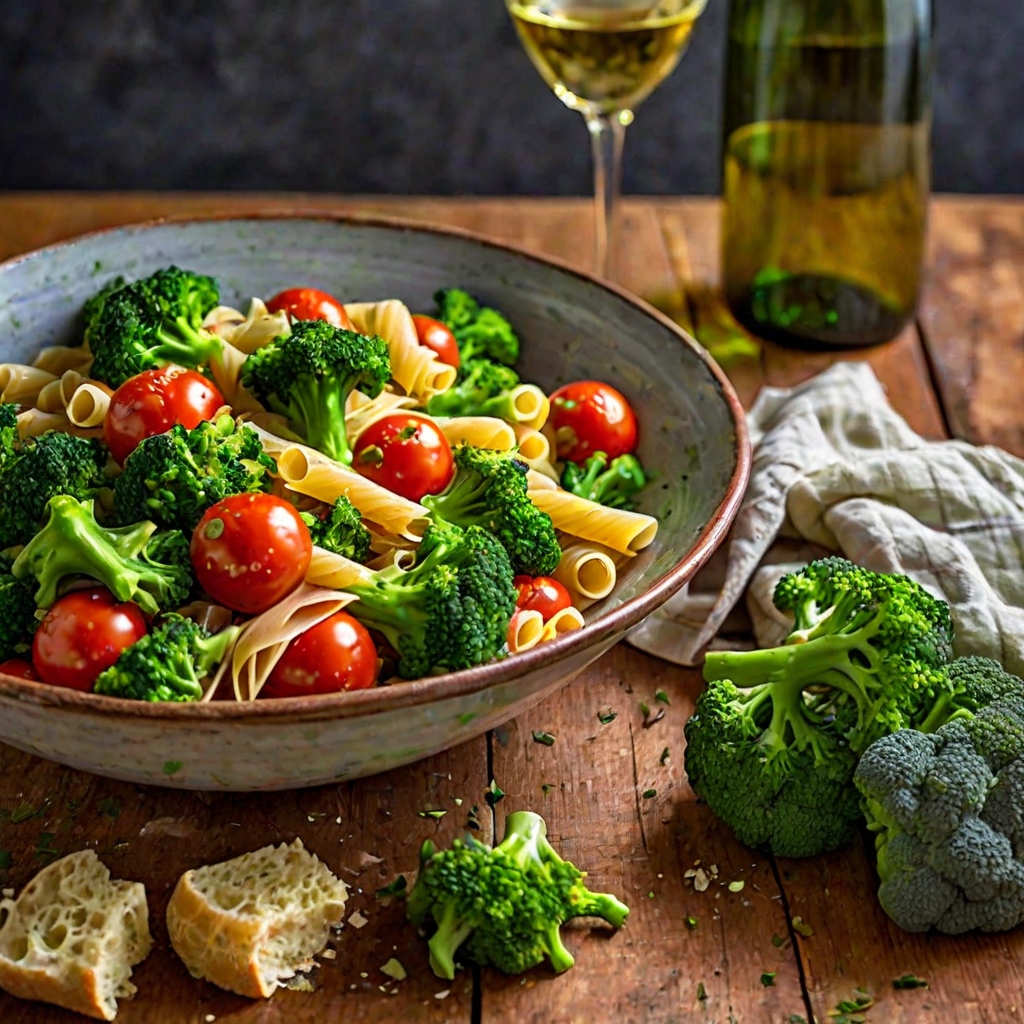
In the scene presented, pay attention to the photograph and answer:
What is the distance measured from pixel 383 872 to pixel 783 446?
1.18 m

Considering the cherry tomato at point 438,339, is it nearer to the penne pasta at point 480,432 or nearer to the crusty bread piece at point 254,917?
the penne pasta at point 480,432

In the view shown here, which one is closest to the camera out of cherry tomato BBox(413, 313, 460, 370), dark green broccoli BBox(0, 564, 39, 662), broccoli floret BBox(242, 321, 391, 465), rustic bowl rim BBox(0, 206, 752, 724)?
rustic bowl rim BBox(0, 206, 752, 724)

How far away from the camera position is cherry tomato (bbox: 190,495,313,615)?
178cm

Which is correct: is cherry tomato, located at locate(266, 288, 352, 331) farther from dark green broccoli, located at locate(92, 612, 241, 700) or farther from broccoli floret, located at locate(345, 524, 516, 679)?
dark green broccoli, located at locate(92, 612, 241, 700)

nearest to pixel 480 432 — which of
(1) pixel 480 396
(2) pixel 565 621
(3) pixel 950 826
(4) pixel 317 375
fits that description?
(1) pixel 480 396

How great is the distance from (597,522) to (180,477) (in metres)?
0.65

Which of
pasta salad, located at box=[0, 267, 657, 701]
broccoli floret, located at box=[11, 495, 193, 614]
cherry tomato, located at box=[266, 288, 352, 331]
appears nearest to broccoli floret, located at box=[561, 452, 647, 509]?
pasta salad, located at box=[0, 267, 657, 701]

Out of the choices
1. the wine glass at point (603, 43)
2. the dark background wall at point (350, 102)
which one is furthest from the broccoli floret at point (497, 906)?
the dark background wall at point (350, 102)

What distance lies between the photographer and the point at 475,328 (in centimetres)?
256

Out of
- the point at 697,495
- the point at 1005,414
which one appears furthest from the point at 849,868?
the point at 1005,414

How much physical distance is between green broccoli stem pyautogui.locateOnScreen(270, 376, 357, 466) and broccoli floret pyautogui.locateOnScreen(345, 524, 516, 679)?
10.8 inches

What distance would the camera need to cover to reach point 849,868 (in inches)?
73.8

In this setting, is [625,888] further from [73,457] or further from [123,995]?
[73,457]

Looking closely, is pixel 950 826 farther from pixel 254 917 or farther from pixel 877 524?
pixel 254 917
